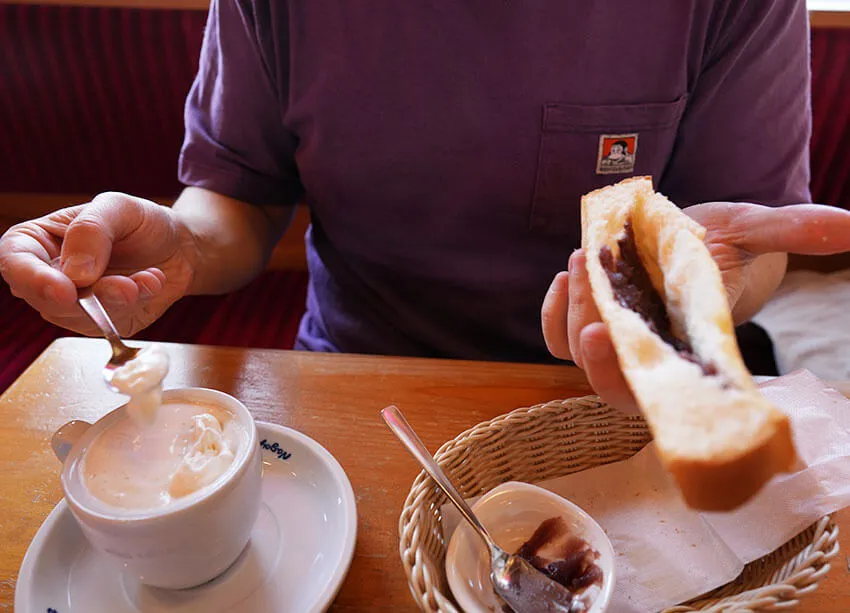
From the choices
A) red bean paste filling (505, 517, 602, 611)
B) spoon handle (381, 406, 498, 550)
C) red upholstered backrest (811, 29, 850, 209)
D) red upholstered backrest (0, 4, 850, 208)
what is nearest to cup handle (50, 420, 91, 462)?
spoon handle (381, 406, 498, 550)

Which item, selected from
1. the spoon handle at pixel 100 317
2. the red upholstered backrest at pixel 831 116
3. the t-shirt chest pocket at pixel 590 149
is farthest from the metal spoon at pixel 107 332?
the red upholstered backrest at pixel 831 116

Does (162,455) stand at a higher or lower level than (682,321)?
lower

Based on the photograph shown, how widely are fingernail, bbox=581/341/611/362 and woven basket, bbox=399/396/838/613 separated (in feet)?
0.71

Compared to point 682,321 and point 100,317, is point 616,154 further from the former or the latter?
point 100,317

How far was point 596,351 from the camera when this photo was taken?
0.59 metres

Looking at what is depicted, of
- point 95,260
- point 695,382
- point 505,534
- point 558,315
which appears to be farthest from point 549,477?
point 95,260

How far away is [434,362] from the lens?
38.1 inches

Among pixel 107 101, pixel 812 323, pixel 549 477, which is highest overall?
pixel 107 101

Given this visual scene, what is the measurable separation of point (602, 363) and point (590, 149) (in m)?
0.47

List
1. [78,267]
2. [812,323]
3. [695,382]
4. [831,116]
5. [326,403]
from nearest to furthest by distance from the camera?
[695,382] < [78,267] < [326,403] < [812,323] < [831,116]

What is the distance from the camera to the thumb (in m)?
0.75

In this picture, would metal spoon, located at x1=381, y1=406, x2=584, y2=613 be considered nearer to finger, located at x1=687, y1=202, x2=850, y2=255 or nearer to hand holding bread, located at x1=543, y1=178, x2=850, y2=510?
hand holding bread, located at x1=543, y1=178, x2=850, y2=510

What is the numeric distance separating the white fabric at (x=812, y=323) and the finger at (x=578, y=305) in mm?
900

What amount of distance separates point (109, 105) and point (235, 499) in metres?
1.70
